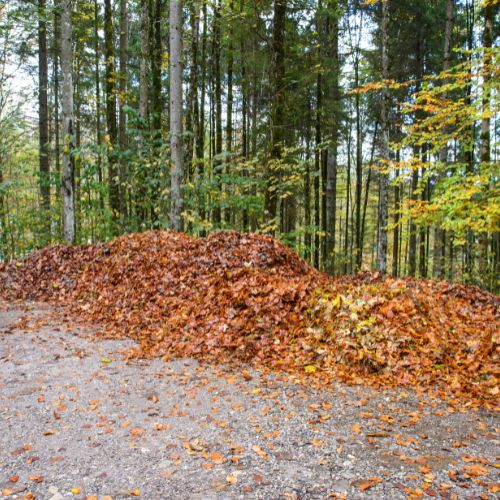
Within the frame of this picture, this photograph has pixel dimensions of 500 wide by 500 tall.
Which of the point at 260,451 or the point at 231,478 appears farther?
the point at 260,451

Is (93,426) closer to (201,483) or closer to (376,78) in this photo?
(201,483)

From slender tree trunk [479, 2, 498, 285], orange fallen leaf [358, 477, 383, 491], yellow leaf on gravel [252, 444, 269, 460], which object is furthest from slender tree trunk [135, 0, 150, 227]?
orange fallen leaf [358, 477, 383, 491]

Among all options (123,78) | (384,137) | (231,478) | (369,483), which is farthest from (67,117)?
(369,483)

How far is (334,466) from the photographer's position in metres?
2.87

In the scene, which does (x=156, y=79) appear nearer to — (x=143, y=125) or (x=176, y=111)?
(x=143, y=125)

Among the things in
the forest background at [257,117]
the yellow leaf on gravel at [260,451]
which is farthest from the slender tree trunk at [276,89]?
the yellow leaf on gravel at [260,451]

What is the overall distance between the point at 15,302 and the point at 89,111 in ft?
51.2

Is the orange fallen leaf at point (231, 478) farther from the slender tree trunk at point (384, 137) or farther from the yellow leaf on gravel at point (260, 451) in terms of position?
the slender tree trunk at point (384, 137)

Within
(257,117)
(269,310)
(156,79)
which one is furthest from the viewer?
(257,117)

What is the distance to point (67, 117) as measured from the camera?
9.85 meters

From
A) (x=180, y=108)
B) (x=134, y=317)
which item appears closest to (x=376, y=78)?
(x=180, y=108)

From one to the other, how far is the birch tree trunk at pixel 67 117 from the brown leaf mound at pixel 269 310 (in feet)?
6.24

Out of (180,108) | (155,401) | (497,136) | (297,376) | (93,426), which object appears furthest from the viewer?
(497,136)

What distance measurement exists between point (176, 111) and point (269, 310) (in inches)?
231
